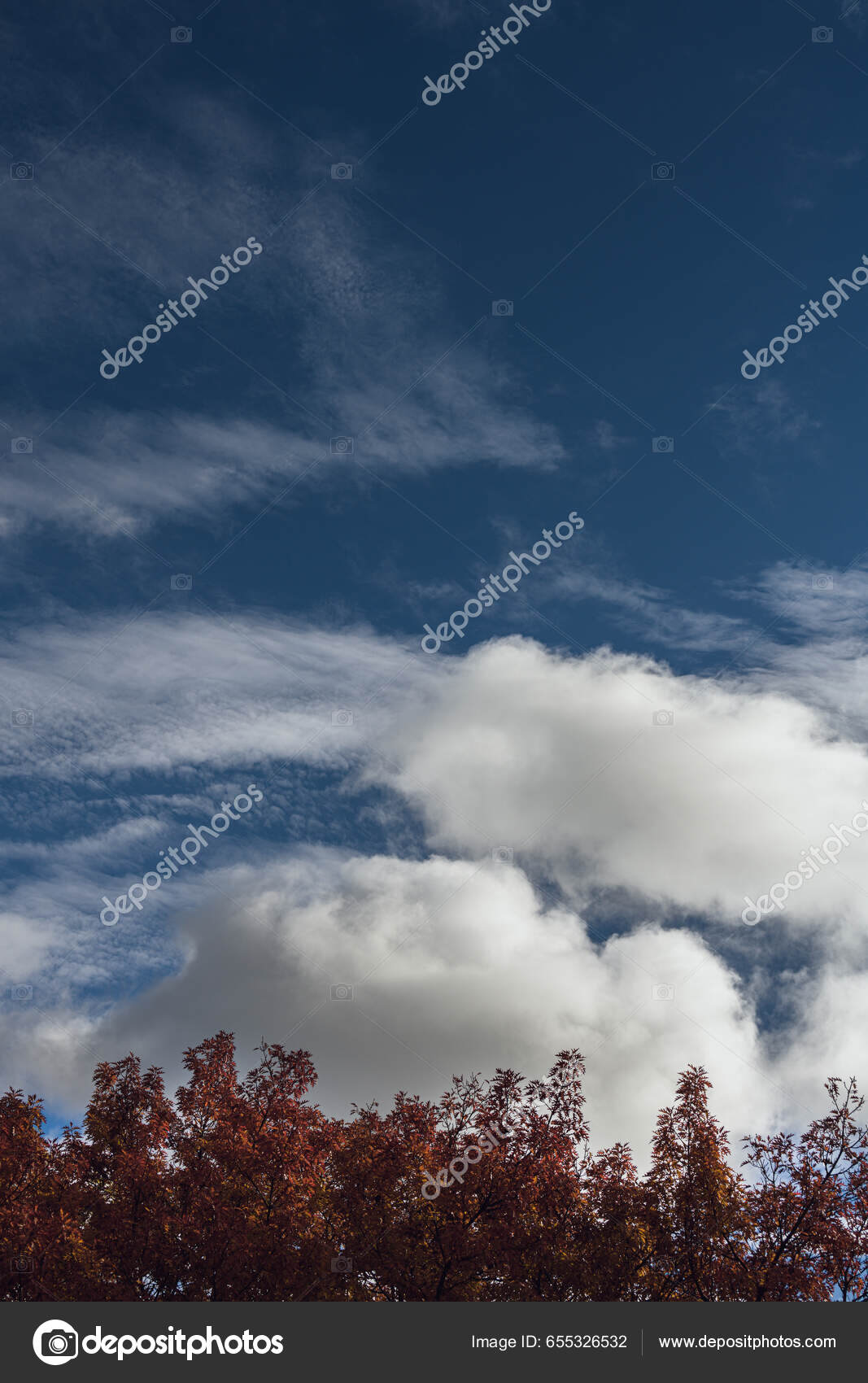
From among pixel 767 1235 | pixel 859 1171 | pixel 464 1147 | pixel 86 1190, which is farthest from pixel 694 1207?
pixel 86 1190

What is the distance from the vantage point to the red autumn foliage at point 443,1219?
17.5 meters

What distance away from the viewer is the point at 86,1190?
67.7 feet

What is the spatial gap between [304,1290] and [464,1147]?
3576 mm

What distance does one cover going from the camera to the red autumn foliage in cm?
1755

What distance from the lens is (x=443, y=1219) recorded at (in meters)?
17.8
